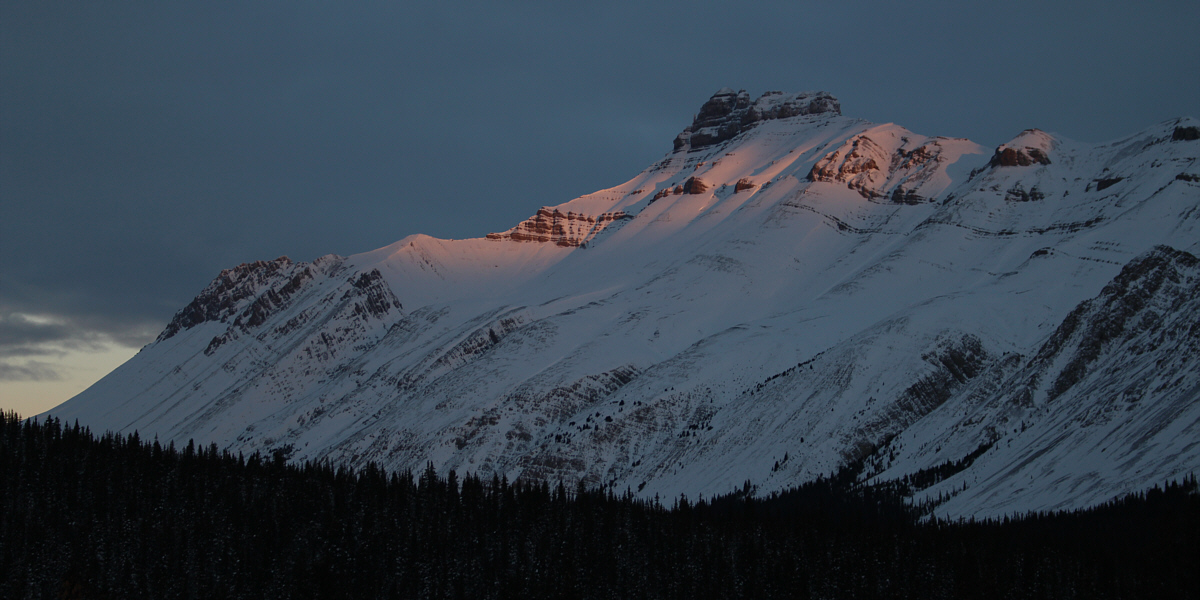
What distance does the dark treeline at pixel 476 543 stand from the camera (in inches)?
4331

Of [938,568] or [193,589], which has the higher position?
[193,589]

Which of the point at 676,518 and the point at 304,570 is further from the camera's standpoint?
the point at 676,518

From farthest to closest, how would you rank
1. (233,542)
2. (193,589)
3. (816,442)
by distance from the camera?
(816,442) → (233,542) → (193,589)

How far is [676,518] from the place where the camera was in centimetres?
13312

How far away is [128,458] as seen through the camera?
13612 centimetres


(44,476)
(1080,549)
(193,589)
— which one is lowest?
(1080,549)

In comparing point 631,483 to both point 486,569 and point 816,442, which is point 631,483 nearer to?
point 816,442

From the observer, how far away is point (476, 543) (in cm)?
12006

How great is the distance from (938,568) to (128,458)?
86.4m

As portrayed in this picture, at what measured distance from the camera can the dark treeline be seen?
110000 mm

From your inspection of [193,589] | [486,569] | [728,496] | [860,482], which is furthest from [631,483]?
[193,589]

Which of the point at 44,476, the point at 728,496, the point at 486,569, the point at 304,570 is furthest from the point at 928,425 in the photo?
the point at 44,476

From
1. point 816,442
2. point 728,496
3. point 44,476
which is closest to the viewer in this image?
point 44,476

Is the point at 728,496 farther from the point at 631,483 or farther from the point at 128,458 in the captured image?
the point at 128,458
